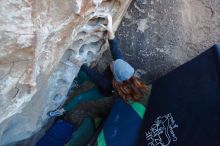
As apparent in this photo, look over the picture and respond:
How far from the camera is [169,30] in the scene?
1.43 meters

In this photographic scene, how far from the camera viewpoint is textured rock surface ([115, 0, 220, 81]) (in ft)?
4.65

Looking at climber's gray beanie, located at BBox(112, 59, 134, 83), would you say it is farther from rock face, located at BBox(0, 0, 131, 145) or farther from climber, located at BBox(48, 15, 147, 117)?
rock face, located at BBox(0, 0, 131, 145)

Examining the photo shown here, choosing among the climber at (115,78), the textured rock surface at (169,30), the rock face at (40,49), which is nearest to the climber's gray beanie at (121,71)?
the climber at (115,78)

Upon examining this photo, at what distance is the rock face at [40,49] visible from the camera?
905mm

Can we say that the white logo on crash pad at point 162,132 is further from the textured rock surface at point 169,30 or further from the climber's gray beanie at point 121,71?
the textured rock surface at point 169,30

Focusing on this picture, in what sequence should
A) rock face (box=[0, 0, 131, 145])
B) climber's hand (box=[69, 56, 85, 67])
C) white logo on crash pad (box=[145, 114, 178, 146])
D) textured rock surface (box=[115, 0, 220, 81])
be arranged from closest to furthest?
rock face (box=[0, 0, 131, 145]), white logo on crash pad (box=[145, 114, 178, 146]), climber's hand (box=[69, 56, 85, 67]), textured rock surface (box=[115, 0, 220, 81])

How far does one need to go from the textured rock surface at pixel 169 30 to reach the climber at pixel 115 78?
17 cm

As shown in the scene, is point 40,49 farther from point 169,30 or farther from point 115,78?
point 169,30

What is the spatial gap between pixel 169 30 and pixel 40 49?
568 mm

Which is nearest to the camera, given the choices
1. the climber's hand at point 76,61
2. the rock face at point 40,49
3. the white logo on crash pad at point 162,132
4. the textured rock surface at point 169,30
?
the rock face at point 40,49

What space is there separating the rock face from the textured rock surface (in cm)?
12

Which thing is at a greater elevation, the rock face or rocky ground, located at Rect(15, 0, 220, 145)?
the rock face

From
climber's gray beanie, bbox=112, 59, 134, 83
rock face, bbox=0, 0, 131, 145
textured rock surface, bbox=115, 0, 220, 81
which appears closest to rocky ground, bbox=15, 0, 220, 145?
textured rock surface, bbox=115, 0, 220, 81

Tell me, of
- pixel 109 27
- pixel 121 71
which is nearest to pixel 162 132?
pixel 121 71
